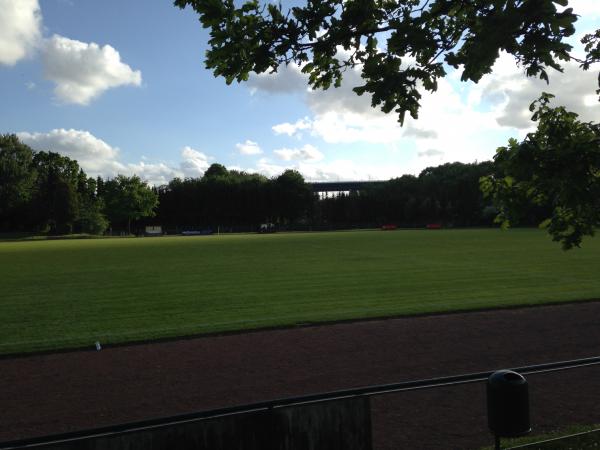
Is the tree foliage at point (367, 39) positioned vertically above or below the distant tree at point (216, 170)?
below

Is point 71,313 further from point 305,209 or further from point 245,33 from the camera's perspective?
point 305,209

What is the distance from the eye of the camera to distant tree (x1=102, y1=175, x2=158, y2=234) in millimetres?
113875

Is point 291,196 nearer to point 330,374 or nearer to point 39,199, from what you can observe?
point 39,199

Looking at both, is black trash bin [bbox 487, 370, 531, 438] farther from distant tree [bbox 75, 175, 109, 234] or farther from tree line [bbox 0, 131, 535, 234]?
tree line [bbox 0, 131, 535, 234]

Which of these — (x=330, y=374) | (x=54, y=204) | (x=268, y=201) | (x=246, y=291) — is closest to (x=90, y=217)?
(x=54, y=204)

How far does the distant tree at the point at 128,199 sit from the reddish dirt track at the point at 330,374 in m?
108

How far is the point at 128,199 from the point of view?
114 metres

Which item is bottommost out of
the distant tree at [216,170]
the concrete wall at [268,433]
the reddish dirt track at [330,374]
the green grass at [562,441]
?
the reddish dirt track at [330,374]

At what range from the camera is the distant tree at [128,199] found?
113875 mm

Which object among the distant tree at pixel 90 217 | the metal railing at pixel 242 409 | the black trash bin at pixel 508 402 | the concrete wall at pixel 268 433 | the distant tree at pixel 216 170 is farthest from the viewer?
the distant tree at pixel 216 170

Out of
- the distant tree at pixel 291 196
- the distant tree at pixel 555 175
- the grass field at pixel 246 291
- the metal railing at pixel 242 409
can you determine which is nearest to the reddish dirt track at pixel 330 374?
the grass field at pixel 246 291

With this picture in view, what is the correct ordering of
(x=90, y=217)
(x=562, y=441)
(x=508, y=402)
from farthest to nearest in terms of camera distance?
1. (x=90, y=217)
2. (x=562, y=441)
3. (x=508, y=402)

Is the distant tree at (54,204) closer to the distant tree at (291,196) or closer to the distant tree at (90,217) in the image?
the distant tree at (90,217)

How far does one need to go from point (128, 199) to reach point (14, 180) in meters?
24.9
